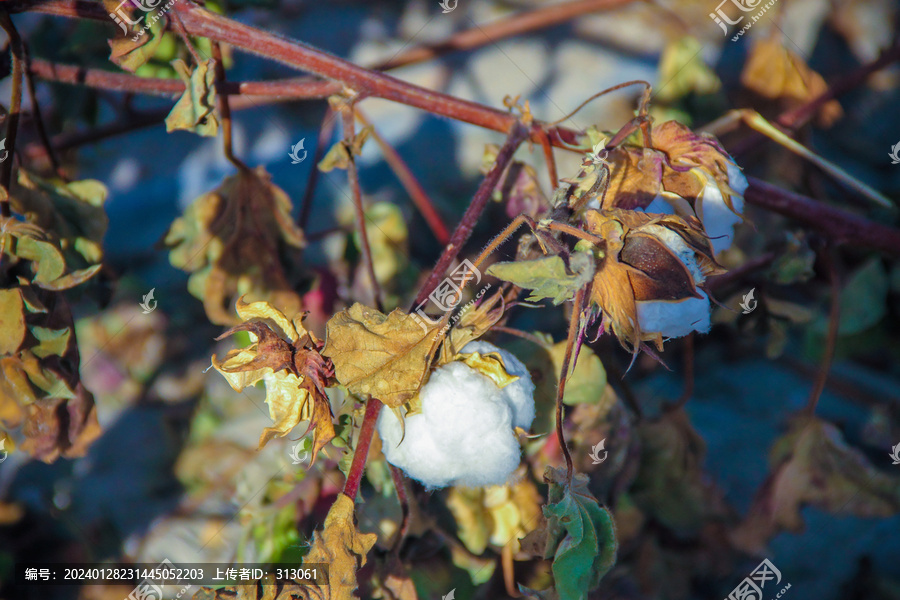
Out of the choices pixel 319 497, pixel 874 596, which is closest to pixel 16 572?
pixel 319 497

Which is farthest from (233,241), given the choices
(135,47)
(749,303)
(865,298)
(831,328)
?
(865,298)

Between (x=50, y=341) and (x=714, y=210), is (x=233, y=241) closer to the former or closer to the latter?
(x=50, y=341)

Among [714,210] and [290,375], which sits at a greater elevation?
[714,210]

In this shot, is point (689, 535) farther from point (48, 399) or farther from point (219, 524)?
point (48, 399)

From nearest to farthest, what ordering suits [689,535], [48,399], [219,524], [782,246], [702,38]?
[48,399] → [782,246] → [689,535] → [219,524] → [702,38]

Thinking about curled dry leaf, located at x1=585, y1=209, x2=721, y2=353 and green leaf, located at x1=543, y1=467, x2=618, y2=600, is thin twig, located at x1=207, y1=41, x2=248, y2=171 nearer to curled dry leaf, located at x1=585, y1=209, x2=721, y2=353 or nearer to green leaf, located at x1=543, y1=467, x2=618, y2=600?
curled dry leaf, located at x1=585, y1=209, x2=721, y2=353

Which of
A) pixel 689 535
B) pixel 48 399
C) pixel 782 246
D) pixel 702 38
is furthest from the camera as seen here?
pixel 702 38
